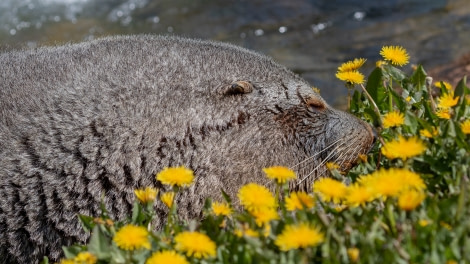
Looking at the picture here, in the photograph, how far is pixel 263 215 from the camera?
2.94 meters

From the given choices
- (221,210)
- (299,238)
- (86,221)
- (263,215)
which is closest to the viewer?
(299,238)

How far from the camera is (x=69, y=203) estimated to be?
418 cm

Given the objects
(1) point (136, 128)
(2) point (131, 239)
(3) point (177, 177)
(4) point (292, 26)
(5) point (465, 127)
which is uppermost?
(4) point (292, 26)

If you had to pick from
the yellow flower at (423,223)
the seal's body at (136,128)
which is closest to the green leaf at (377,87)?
the seal's body at (136,128)

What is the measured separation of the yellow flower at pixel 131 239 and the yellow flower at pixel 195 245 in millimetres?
157

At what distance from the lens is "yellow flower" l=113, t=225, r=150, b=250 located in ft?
9.32

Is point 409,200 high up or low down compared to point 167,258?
up

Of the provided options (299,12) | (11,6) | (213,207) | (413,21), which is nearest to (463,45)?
(413,21)

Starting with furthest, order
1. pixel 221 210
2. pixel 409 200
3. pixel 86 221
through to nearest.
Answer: pixel 86 221, pixel 221 210, pixel 409 200

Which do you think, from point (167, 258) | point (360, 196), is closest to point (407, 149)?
point (360, 196)

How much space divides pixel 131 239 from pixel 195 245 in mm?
271

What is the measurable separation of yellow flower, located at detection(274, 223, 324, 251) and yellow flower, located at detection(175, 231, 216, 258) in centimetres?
26

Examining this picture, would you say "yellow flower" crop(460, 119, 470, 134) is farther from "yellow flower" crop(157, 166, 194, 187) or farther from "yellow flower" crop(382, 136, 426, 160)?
"yellow flower" crop(157, 166, 194, 187)

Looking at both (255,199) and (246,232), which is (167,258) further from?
(255,199)
